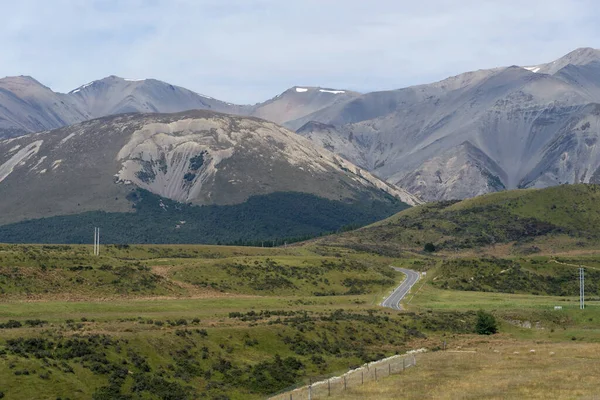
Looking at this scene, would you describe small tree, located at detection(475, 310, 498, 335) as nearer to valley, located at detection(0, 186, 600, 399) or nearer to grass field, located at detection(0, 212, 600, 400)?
grass field, located at detection(0, 212, 600, 400)

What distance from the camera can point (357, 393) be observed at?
6188cm

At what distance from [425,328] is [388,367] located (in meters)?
30.9

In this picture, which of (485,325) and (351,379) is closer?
Answer: (351,379)

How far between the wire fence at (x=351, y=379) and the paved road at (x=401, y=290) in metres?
48.1

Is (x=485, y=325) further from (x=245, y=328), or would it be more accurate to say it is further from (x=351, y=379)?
(x=351, y=379)

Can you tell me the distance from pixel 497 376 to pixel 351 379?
1135 centimetres

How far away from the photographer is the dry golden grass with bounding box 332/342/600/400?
197 feet

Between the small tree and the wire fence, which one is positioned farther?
the small tree

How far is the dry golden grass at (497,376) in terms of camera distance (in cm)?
6019

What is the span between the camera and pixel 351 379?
68.9m

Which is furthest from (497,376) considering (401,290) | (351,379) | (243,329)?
(401,290)

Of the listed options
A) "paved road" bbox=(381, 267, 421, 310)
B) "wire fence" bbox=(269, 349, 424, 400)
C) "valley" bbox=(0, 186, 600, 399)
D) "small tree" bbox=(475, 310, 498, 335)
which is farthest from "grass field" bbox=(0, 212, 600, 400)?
"paved road" bbox=(381, 267, 421, 310)

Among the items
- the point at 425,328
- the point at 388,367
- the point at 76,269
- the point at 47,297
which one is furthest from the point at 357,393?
the point at 76,269

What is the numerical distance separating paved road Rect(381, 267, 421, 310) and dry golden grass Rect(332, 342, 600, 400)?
4449 centimetres
